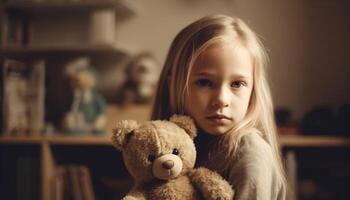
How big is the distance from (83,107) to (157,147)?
124cm

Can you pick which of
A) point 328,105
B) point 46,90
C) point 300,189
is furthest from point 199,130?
point 46,90

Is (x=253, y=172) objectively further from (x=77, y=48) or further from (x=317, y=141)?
(x=77, y=48)

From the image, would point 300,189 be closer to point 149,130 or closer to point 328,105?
point 328,105

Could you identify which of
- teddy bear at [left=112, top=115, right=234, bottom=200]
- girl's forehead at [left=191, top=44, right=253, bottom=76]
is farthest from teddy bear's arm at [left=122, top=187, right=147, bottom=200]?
girl's forehead at [left=191, top=44, right=253, bottom=76]

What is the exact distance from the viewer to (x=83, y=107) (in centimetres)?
190

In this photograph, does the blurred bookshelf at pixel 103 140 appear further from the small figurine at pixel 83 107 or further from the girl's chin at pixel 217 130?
the girl's chin at pixel 217 130

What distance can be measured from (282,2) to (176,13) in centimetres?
52

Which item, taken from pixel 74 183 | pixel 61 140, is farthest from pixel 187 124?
pixel 74 183

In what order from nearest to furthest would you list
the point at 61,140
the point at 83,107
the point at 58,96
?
the point at 61,140, the point at 83,107, the point at 58,96

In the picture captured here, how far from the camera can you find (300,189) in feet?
5.82

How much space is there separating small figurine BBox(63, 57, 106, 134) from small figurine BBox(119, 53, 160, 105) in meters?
0.14

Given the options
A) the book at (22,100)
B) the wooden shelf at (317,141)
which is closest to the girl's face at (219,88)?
the wooden shelf at (317,141)

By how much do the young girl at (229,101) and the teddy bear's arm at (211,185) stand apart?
2 cm

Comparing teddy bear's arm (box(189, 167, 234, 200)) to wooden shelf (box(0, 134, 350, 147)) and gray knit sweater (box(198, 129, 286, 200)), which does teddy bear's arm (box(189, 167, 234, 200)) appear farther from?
wooden shelf (box(0, 134, 350, 147))
